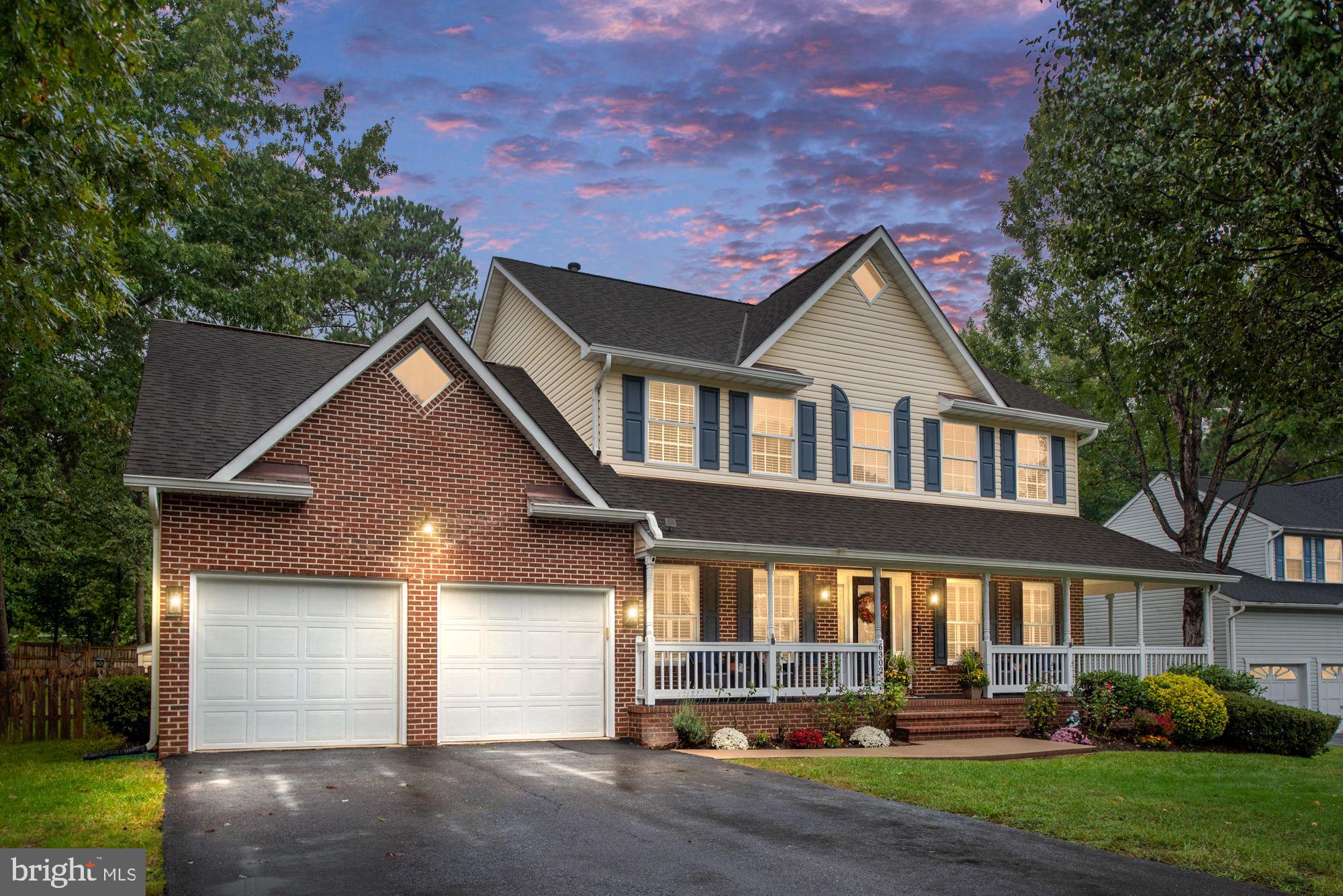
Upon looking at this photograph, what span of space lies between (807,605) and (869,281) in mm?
7154

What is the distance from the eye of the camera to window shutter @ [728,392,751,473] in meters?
21.3

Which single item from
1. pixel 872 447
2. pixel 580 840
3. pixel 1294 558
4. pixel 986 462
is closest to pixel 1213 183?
pixel 580 840

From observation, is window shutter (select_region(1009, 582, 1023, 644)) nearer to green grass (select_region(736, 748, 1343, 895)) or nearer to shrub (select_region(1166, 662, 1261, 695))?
shrub (select_region(1166, 662, 1261, 695))

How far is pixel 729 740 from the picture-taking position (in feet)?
54.8

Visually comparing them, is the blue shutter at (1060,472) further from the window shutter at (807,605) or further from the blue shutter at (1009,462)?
the window shutter at (807,605)

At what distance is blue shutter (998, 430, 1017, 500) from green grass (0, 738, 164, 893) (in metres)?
17.8

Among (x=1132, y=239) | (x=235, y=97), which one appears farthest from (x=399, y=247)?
(x=1132, y=239)

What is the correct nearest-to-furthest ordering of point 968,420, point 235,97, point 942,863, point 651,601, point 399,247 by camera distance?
1. point 942,863
2. point 651,601
3. point 968,420
4. point 235,97
5. point 399,247

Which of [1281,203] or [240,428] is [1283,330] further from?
[240,428]

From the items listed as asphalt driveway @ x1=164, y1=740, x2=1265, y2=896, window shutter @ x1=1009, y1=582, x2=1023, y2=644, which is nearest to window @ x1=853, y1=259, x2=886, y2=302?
window shutter @ x1=1009, y1=582, x2=1023, y2=644

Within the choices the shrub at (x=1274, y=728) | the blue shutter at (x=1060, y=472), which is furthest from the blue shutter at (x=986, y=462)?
the shrub at (x=1274, y=728)

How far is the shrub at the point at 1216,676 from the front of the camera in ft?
73.1

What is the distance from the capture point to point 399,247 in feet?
180

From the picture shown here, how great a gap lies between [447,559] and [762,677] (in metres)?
5.81
